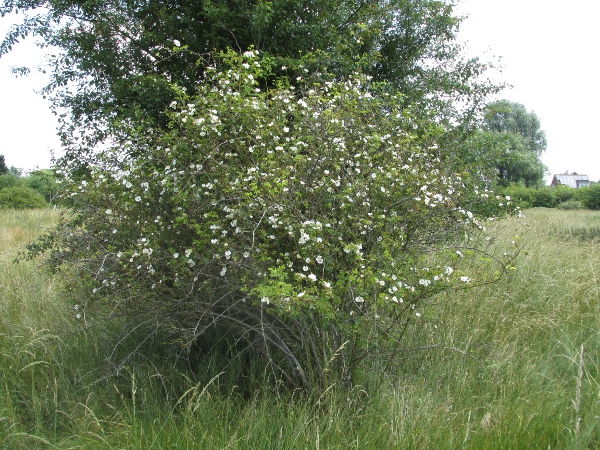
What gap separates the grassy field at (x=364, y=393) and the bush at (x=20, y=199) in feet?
49.2

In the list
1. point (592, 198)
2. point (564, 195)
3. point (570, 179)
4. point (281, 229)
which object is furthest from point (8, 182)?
point (570, 179)

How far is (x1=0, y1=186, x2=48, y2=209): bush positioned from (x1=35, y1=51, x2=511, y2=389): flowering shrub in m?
16.7

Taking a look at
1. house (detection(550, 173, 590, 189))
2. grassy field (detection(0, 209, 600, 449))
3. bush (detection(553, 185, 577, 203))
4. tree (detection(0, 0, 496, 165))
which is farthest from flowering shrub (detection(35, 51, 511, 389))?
house (detection(550, 173, 590, 189))

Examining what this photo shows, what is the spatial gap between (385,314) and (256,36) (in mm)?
3529

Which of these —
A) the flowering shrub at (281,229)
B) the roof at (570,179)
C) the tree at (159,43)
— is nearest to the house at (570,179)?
the roof at (570,179)

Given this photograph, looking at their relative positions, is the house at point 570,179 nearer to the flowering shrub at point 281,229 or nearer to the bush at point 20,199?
the bush at point 20,199

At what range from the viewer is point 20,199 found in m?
18.3

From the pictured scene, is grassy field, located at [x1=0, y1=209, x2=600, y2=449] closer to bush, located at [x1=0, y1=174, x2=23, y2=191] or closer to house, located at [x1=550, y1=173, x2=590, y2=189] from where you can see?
bush, located at [x1=0, y1=174, x2=23, y2=191]

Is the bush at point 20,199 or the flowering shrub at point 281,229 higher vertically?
the bush at point 20,199

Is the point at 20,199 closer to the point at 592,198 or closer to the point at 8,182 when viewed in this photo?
the point at 8,182

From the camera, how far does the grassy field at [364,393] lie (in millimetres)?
2703

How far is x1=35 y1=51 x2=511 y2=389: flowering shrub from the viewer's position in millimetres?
2775

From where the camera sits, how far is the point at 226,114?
10.8ft

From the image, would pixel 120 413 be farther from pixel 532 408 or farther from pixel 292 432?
pixel 532 408
